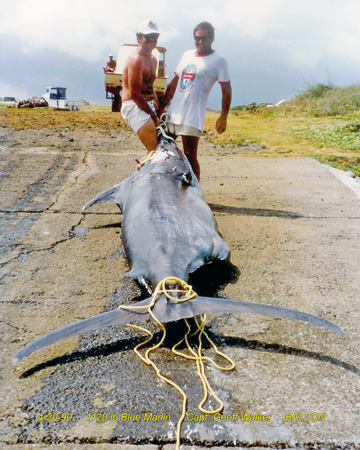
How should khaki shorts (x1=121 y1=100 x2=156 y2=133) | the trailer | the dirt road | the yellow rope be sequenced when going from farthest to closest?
1. the trailer
2. khaki shorts (x1=121 y1=100 x2=156 y2=133)
3. the yellow rope
4. the dirt road

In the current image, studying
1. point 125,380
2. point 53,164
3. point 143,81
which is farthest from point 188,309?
point 53,164

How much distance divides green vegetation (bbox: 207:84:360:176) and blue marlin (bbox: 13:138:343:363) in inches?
158

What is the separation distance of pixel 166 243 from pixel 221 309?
66 cm

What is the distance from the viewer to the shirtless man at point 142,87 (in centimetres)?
442

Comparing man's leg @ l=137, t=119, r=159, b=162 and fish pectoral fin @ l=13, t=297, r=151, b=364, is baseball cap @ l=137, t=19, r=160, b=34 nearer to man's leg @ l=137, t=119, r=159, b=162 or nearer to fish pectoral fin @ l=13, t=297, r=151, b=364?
man's leg @ l=137, t=119, r=159, b=162

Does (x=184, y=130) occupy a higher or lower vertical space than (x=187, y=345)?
higher

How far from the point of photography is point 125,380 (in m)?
2.04

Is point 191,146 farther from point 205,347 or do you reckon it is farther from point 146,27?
point 205,347

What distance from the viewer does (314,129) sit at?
38.5ft

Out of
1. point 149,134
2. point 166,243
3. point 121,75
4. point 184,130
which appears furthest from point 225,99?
point 121,75

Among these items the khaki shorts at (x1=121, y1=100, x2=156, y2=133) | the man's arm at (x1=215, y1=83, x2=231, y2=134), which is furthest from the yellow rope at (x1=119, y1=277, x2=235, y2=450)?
the man's arm at (x1=215, y1=83, x2=231, y2=134)

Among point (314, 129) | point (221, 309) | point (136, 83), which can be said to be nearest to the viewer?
point (221, 309)

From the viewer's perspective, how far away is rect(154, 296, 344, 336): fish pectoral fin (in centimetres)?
212

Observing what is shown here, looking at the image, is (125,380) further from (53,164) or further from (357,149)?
(357,149)
